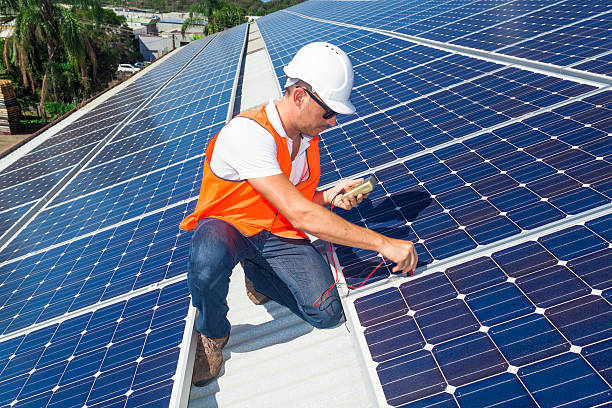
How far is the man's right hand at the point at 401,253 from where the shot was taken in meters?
3.69

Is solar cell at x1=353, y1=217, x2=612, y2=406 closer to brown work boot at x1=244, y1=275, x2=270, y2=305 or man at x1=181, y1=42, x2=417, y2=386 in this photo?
man at x1=181, y1=42, x2=417, y2=386

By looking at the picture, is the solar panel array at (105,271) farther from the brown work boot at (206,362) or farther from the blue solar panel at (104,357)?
the brown work boot at (206,362)

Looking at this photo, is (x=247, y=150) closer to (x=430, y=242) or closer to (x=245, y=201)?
(x=245, y=201)

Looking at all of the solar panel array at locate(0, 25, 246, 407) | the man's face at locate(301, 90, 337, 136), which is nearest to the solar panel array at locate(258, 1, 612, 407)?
the man's face at locate(301, 90, 337, 136)

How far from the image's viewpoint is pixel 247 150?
405 cm

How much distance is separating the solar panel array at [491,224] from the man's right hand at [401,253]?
29 cm

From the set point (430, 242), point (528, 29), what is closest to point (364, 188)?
point (430, 242)

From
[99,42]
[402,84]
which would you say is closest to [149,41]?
[99,42]

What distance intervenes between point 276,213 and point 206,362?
65.1 inches

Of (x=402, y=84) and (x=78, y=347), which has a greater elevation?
(x=402, y=84)

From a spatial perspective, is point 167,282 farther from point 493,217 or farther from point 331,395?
point 493,217

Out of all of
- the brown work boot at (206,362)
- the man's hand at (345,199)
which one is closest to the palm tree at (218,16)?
the man's hand at (345,199)

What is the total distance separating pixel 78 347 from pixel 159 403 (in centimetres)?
171

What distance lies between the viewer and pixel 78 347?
5055 millimetres
